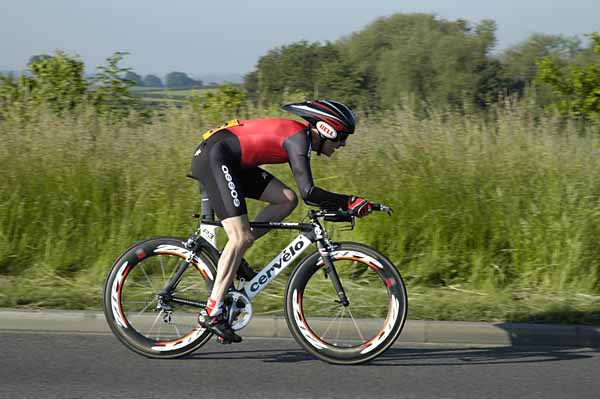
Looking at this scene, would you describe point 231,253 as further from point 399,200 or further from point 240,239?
point 399,200

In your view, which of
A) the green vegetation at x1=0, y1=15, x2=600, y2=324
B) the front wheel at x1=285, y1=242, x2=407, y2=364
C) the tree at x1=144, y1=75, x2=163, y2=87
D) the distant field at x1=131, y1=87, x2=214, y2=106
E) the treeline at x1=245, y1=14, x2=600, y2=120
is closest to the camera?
the front wheel at x1=285, y1=242, x2=407, y2=364

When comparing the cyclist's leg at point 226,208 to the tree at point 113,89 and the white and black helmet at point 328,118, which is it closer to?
the white and black helmet at point 328,118

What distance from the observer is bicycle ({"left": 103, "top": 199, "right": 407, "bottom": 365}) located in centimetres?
594

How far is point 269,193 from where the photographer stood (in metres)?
6.12

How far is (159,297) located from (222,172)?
3.26 feet

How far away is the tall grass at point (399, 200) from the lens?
823cm

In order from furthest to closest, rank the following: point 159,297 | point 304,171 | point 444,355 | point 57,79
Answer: point 57,79 → point 444,355 → point 159,297 → point 304,171

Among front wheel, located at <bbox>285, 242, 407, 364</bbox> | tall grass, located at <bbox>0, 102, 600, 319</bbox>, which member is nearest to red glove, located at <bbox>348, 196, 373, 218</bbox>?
front wheel, located at <bbox>285, 242, 407, 364</bbox>

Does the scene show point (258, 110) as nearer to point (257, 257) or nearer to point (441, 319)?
point (257, 257)

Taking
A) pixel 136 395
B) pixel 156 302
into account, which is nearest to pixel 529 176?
pixel 156 302

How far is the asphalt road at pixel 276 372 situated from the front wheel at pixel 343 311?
134mm

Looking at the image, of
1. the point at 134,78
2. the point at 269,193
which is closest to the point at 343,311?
the point at 269,193

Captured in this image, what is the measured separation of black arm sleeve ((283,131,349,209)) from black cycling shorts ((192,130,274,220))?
378 millimetres

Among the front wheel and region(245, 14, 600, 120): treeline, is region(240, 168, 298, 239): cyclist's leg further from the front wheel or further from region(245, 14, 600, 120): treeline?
region(245, 14, 600, 120): treeline
